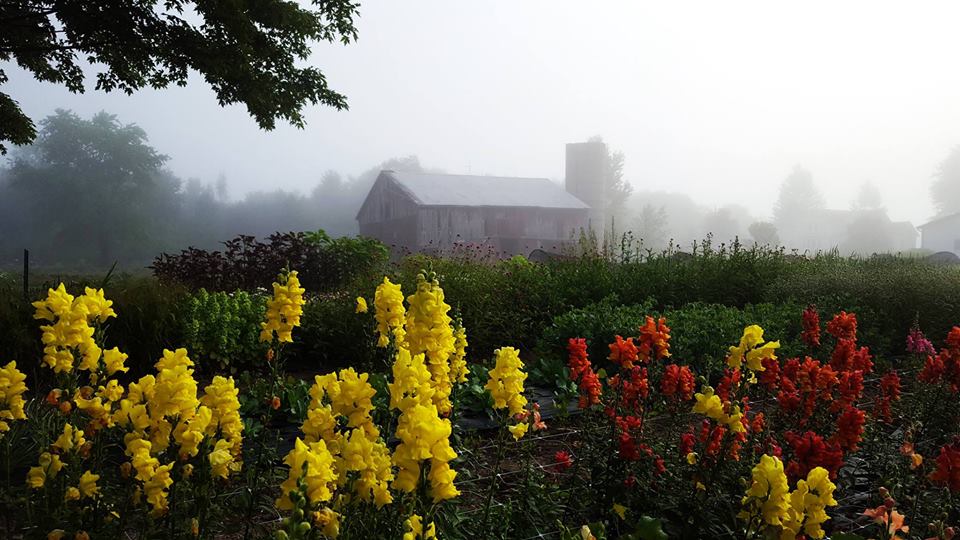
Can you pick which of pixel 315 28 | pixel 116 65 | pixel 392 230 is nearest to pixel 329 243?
pixel 315 28

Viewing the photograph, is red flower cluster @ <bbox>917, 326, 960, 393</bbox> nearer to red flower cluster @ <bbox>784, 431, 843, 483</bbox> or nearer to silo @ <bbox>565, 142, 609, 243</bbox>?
red flower cluster @ <bbox>784, 431, 843, 483</bbox>

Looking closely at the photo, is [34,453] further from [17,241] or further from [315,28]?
[17,241]

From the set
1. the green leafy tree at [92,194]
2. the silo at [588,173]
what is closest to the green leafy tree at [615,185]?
the silo at [588,173]

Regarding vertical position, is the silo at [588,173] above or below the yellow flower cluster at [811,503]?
above

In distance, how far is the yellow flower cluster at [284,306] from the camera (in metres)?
3.05

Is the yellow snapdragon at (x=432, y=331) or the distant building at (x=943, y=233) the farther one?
the distant building at (x=943, y=233)

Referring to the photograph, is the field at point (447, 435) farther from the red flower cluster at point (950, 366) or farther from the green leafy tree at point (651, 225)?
the green leafy tree at point (651, 225)

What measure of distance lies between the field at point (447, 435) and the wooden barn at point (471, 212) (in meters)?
22.5

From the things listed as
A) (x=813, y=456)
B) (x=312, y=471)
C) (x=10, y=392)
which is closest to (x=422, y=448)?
(x=312, y=471)

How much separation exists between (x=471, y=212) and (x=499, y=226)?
1.52m

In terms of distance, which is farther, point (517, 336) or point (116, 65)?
point (116, 65)

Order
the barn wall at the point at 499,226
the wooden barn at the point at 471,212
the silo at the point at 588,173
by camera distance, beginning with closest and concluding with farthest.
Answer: the barn wall at the point at 499,226, the wooden barn at the point at 471,212, the silo at the point at 588,173

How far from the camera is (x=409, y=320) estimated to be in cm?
271

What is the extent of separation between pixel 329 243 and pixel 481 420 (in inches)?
415
